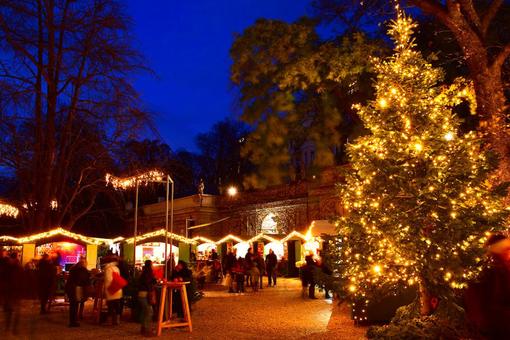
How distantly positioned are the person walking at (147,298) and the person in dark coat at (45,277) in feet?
13.3

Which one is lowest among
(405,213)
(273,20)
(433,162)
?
(405,213)

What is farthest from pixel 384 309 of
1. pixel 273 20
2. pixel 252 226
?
pixel 252 226

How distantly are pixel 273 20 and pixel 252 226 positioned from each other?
25.3 metres

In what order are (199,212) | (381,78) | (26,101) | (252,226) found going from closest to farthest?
(381,78)
(26,101)
(252,226)
(199,212)

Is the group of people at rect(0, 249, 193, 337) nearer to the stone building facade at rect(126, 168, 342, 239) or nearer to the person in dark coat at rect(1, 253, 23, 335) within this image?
the person in dark coat at rect(1, 253, 23, 335)

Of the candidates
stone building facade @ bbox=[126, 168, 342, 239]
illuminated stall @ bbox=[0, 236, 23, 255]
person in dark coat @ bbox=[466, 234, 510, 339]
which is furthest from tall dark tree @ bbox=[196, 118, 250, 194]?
person in dark coat @ bbox=[466, 234, 510, 339]

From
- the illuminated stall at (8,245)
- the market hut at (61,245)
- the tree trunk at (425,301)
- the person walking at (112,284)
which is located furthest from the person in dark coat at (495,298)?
the illuminated stall at (8,245)

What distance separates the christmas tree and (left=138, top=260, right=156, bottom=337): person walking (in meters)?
4.07

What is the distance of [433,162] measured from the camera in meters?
8.45

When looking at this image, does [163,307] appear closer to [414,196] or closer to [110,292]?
[110,292]

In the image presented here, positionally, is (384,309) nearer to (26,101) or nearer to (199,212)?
(26,101)

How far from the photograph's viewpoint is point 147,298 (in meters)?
10.6

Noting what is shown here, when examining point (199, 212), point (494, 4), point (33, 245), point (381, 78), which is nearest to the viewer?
point (381, 78)

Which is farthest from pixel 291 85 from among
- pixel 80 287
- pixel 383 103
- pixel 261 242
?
pixel 261 242
